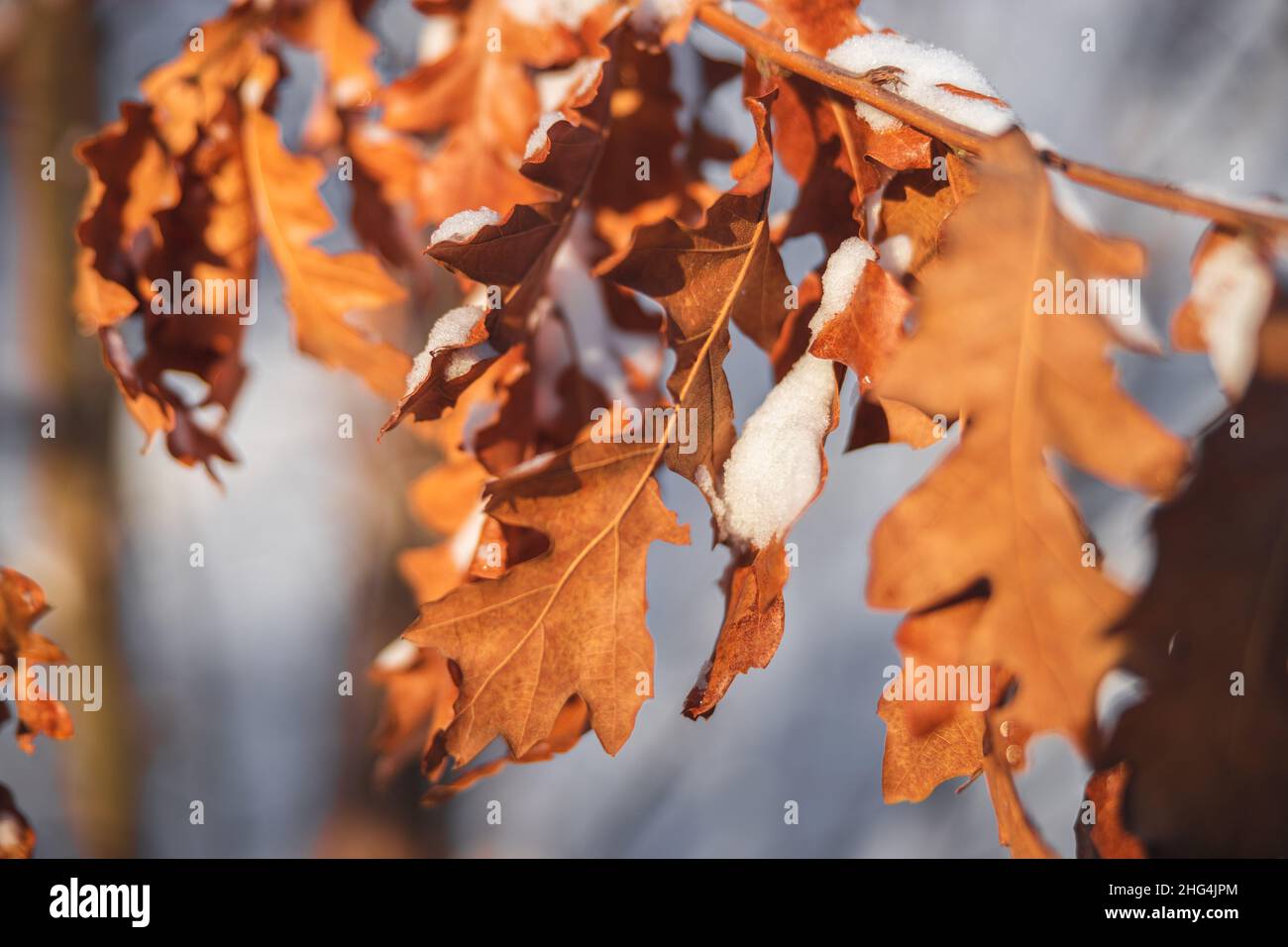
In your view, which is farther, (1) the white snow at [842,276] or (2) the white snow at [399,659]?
(2) the white snow at [399,659]

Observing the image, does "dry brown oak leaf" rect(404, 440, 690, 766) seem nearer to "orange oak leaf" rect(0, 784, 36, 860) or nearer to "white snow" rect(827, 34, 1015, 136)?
"white snow" rect(827, 34, 1015, 136)

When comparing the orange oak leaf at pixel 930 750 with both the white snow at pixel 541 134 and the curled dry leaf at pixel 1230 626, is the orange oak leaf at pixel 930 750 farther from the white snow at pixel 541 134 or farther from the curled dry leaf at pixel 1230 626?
the white snow at pixel 541 134

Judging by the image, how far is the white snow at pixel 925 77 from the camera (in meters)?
0.48

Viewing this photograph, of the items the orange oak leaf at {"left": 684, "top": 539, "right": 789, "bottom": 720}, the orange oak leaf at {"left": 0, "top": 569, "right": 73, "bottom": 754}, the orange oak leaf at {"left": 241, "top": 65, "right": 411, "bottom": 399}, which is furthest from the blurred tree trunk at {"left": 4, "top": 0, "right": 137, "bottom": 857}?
the orange oak leaf at {"left": 684, "top": 539, "right": 789, "bottom": 720}

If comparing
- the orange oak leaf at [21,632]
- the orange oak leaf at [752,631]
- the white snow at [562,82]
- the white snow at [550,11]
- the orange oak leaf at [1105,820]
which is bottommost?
the orange oak leaf at [1105,820]

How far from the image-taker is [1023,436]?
15.9 inches

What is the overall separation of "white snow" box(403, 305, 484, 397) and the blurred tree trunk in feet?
5.06

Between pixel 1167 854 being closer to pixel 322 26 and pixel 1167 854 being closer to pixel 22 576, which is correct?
pixel 22 576

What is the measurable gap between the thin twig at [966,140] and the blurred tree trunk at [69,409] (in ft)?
5.34

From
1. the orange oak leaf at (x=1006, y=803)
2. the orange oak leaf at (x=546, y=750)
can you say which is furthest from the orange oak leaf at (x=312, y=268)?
the orange oak leaf at (x=1006, y=803)

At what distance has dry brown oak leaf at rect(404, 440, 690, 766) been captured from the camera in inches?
22.2

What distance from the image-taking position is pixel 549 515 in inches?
22.4

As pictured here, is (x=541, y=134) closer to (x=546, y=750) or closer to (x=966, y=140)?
(x=966, y=140)

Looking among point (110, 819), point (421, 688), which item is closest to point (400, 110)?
point (421, 688)
